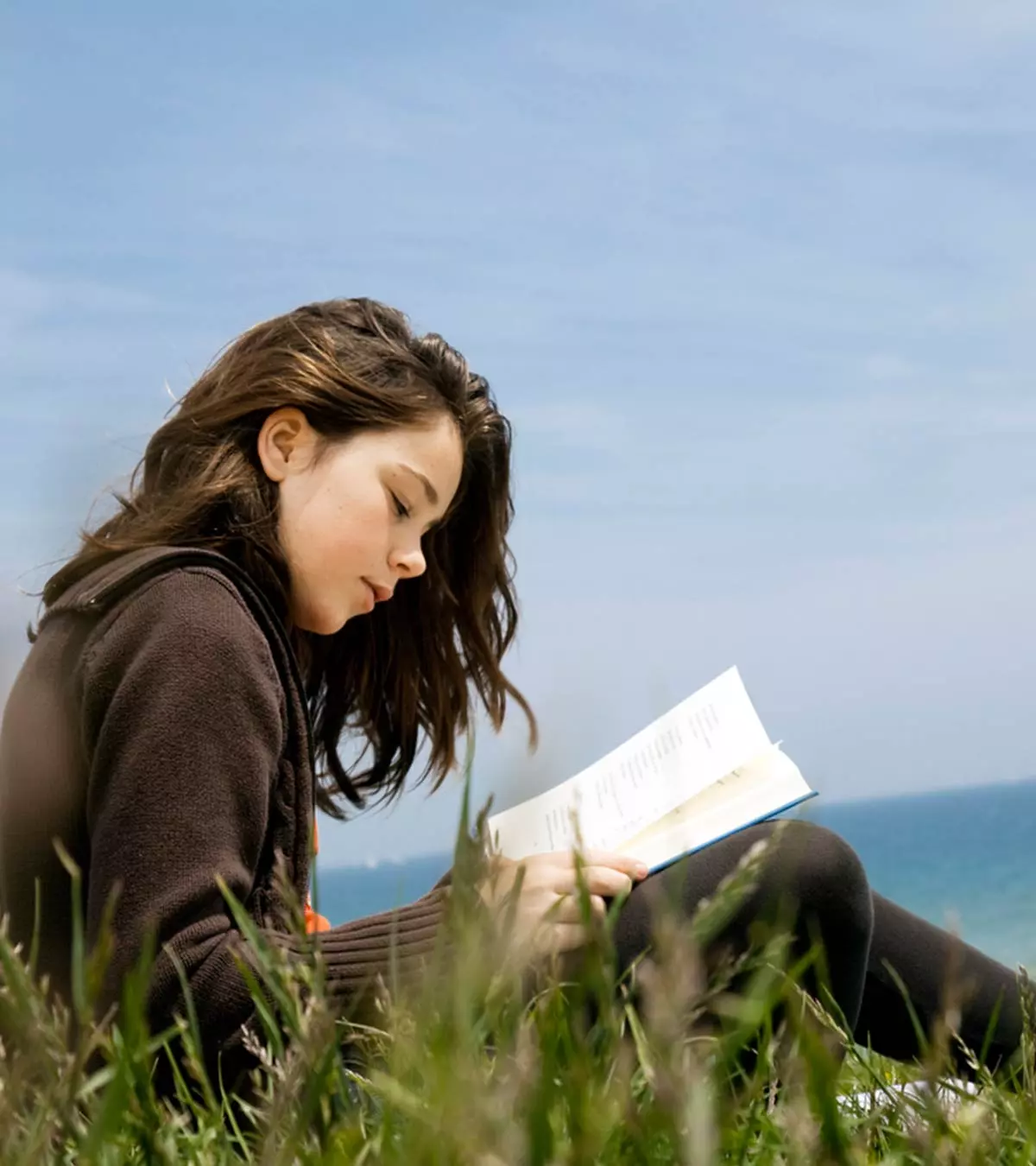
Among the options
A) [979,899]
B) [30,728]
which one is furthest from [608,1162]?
[979,899]

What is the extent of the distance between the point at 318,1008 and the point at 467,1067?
0.26ft

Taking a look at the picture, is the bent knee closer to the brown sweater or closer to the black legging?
the black legging

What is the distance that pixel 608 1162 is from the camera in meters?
0.81

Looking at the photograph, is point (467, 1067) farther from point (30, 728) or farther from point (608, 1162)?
point (30, 728)

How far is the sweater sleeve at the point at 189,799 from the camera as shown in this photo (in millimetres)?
1555

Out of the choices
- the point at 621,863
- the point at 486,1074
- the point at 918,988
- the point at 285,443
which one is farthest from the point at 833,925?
the point at 486,1074

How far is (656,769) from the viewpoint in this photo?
1.93 m

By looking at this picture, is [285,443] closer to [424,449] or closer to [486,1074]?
[424,449]

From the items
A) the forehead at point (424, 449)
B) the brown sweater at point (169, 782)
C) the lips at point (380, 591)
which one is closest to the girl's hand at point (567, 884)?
the brown sweater at point (169, 782)

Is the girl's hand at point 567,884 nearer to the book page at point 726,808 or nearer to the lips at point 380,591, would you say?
the book page at point 726,808

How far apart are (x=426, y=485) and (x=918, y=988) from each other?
110 centimetres

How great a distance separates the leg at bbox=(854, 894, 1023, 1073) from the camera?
90.4 inches

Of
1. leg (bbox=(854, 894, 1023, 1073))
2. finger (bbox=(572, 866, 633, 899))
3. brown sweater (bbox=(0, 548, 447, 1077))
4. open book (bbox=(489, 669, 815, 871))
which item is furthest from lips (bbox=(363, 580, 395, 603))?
leg (bbox=(854, 894, 1023, 1073))

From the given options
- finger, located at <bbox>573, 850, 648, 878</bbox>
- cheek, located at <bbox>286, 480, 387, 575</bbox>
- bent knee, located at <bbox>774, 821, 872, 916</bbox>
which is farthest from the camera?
cheek, located at <bbox>286, 480, 387, 575</bbox>
